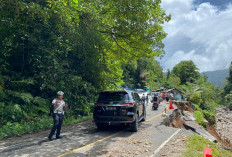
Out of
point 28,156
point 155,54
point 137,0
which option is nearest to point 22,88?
point 28,156

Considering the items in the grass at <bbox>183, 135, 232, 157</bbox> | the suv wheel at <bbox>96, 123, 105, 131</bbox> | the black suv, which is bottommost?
the grass at <bbox>183, 135, 232, 157</bbox>

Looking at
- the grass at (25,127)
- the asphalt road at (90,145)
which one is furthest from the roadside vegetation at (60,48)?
the asphalt road at (90,145)

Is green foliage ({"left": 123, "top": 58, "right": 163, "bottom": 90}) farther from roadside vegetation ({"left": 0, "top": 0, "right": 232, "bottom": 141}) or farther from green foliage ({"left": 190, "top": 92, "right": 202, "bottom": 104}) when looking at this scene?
roadside vegetation ({"left": 0, "top": 0, "right": 232, "bottom": 141})

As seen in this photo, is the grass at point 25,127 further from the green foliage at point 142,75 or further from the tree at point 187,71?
the tree at point 187,71

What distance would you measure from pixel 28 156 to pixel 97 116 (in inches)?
149

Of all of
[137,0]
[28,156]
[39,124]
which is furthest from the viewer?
[137,0]

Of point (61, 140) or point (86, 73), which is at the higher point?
point (86, 73)

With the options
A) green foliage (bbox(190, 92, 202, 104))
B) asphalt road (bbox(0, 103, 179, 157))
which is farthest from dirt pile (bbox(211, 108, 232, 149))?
asphalt road (bbox(0, 103, 179, 157))

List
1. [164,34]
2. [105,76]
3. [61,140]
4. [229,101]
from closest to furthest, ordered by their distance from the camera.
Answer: [61,140], [164,34], [105,76], [229,101]

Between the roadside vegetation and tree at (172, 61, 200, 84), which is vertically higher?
tree at (172, 61, 200, 84)

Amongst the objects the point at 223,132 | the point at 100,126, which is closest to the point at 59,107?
the point at 100,126

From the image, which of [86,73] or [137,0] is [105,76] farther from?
[137,0]

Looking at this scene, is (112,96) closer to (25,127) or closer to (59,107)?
(59,107)

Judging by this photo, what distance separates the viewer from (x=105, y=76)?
15.3 meters
